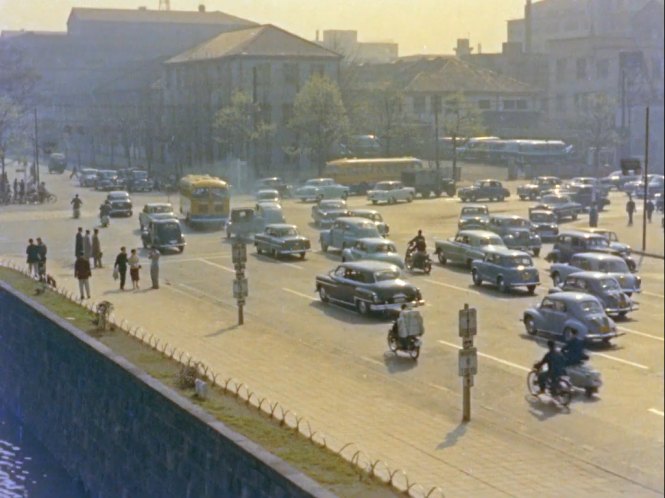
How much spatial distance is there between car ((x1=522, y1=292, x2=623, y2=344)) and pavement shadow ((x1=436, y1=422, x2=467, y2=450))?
558 mm

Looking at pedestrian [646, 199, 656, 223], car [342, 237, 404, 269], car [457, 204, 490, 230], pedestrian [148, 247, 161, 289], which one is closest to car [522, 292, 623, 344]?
car [457, 204, 490, 230]

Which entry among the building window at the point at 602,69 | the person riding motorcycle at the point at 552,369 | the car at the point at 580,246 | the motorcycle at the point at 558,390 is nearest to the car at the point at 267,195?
the car at the point at 580,246

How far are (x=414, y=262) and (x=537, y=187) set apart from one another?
2.24 m

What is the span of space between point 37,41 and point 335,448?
15.0 feet

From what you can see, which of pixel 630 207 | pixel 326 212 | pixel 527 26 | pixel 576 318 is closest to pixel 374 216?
pixel 326 212

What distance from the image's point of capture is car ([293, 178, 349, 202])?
23.5ft

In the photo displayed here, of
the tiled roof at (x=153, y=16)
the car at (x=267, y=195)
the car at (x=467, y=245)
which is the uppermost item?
the tiled roof at (x=153, y=16)

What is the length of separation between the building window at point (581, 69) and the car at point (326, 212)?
3573mm

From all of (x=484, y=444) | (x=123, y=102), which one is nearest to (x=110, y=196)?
(x=123, y=102)

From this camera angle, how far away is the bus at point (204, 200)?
8477 millimetres

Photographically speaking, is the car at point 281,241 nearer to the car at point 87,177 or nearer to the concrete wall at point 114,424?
the car at point 87,177

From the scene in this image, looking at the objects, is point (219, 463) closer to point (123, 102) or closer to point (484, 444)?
point (484, 444)

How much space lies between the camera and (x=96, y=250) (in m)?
9.22

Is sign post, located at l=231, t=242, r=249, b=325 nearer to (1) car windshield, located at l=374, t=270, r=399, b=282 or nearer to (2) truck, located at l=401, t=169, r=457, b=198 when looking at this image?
(1) car windshield, located at l=374, t=270, r=399, b=282
